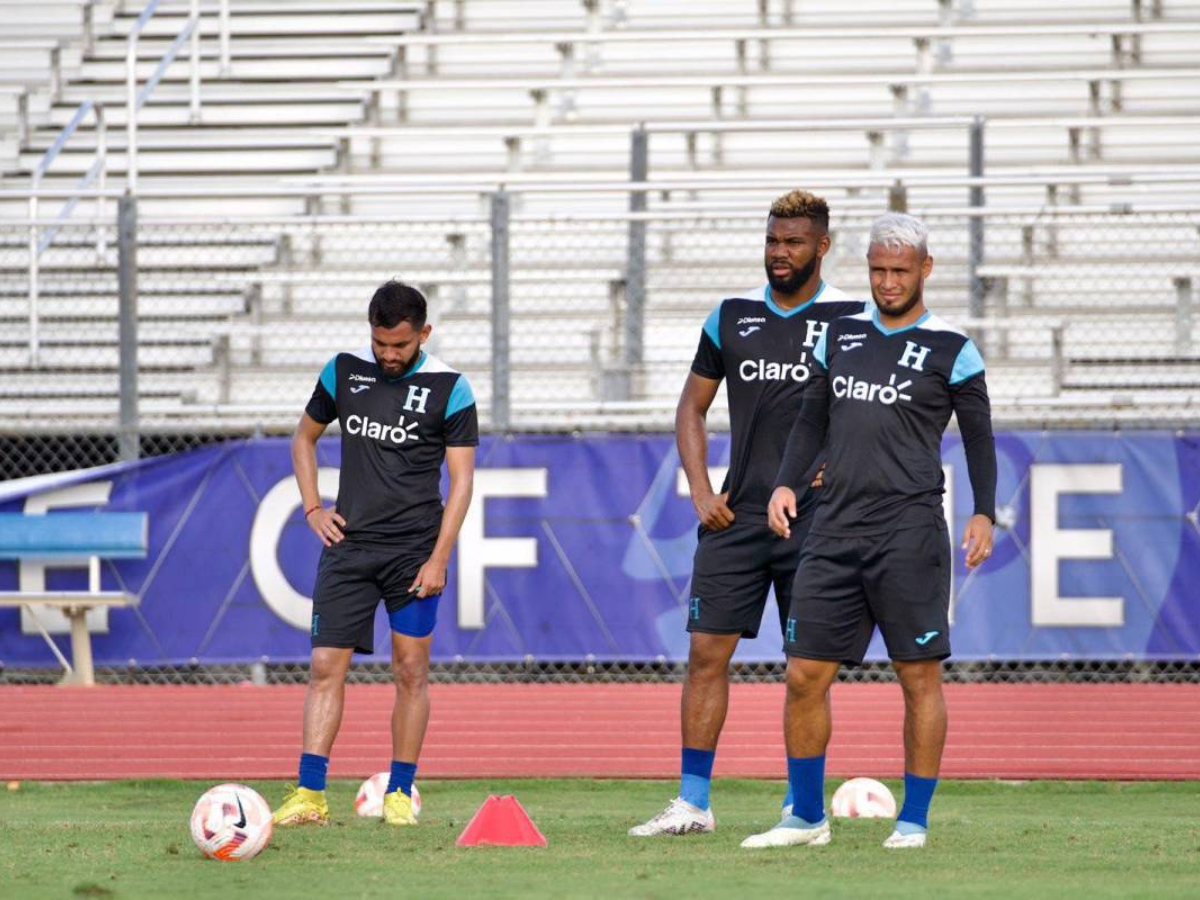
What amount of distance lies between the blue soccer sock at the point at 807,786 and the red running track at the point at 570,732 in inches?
116

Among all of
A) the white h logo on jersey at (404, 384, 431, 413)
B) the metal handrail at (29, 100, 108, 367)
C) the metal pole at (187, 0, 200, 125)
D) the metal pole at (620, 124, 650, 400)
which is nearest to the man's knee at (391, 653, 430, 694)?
the white h logo on jersey at (404, 384, 431, 413)

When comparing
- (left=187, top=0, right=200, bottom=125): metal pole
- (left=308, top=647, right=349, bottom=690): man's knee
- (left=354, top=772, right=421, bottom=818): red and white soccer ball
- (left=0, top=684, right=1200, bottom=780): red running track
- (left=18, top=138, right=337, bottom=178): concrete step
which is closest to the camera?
(left=308, top=647, right=349, bottom=690): man's knee

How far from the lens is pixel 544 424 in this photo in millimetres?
12758

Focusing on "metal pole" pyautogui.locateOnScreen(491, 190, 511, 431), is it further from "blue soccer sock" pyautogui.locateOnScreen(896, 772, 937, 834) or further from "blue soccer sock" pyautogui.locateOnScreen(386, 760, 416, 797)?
"blue soccer sock" pyautogui.locateOnScreen(896, 772, 937, 834)

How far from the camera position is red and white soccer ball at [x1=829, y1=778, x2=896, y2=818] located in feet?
24.2

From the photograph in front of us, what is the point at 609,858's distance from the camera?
604cm

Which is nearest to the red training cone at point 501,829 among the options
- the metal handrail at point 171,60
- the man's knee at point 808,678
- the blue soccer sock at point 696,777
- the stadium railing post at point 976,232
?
the blue soccer sock at point 696,777

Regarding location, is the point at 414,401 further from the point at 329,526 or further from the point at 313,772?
the point at 313,772

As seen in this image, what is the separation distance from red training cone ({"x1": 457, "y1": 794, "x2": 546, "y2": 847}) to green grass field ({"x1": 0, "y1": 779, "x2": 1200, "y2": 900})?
0.30 feet

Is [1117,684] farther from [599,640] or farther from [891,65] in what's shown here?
[891,65]

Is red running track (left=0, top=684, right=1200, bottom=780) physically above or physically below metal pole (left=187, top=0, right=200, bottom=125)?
below

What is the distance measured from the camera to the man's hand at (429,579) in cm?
724

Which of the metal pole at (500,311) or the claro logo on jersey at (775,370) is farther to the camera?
the metal pole at (500,311)

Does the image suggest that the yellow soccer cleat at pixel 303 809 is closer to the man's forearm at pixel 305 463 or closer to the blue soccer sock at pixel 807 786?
the man's forearm at pixel 305 463
